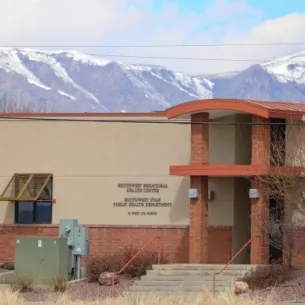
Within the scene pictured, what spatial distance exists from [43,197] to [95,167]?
2.50 meters

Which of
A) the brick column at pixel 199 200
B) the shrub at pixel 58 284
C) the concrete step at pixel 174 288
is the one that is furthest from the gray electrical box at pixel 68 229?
the brick column at pixel 199 200

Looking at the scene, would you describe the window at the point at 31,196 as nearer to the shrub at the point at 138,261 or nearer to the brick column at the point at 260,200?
Result: the shrub at the point at 138,261

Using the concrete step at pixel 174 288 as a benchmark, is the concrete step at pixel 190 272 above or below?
above

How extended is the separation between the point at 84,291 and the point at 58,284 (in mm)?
909

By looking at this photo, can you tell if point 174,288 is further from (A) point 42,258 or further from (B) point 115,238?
(B) point 115,238

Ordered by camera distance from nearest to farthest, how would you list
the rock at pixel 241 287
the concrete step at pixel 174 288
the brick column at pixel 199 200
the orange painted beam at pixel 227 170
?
the rock at pixel 241 287 → the concrete step at pixel 174 288 → the orange painted beam at pixel 227 170 → the brick column at pixel 199 200

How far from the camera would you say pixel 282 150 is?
37.6m

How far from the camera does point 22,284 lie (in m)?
35.5

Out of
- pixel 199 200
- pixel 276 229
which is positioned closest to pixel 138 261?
pixel 199 200

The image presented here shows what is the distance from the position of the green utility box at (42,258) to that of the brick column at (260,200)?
21.6ft

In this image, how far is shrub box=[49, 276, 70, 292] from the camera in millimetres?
34594

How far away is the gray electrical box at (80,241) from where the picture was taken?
3831 cm

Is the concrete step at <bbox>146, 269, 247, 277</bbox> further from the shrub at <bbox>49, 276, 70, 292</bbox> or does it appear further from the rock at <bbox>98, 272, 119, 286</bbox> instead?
the shrub at <bbox>49, 276, 70, 292</bbox>

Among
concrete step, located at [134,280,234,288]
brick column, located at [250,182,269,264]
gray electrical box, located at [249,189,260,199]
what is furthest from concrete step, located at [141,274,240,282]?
gray electrical box, located at [249,189,260,199]
